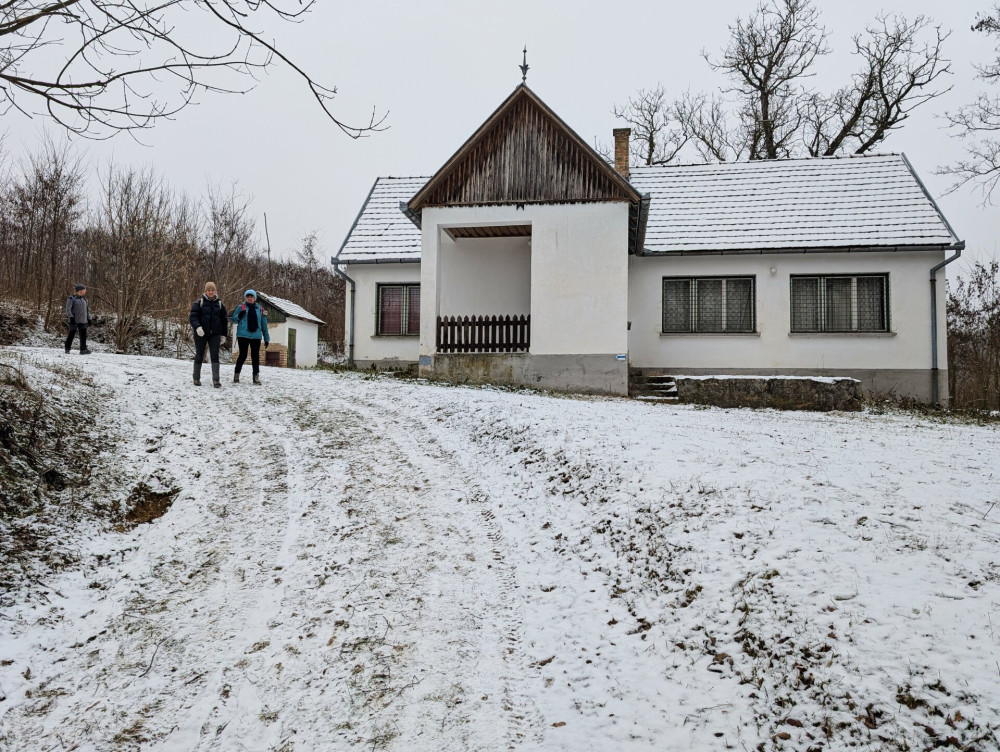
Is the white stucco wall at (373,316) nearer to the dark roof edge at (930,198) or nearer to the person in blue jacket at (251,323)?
the person in blue jacket at (251,323)

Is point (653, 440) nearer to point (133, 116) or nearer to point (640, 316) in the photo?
point (133, 116)

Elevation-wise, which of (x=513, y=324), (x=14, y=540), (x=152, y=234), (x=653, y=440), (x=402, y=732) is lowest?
(x=402, y=732)

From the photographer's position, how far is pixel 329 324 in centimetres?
3659

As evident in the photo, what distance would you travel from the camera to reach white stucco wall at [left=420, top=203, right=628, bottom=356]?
13805 millimetres

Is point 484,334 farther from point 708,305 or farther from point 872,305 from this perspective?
point 872,305

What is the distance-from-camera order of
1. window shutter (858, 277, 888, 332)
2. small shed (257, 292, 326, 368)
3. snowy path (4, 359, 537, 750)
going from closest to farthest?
snowy path (4, 359, 537, 750), window shutter (858, 277, 888, 332), small shed (257, 292, 326, 368)

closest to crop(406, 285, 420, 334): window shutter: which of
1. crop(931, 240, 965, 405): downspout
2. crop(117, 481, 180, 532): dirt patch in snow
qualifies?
crop(117, 481, 180, 532): dirt patch in snow

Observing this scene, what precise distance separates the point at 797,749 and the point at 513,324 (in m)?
11.8

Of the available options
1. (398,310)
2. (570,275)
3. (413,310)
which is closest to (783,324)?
(570,275)

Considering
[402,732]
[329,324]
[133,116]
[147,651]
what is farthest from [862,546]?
[329,324]

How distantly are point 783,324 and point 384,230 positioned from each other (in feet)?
37.4

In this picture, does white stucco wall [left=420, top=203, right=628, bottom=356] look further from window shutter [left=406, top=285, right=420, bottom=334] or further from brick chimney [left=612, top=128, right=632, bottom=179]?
brick chimney [left=612, top=128, right=632, bottom=179]

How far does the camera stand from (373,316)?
17969mm

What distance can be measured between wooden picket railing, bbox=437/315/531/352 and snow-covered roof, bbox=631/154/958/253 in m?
4.48
